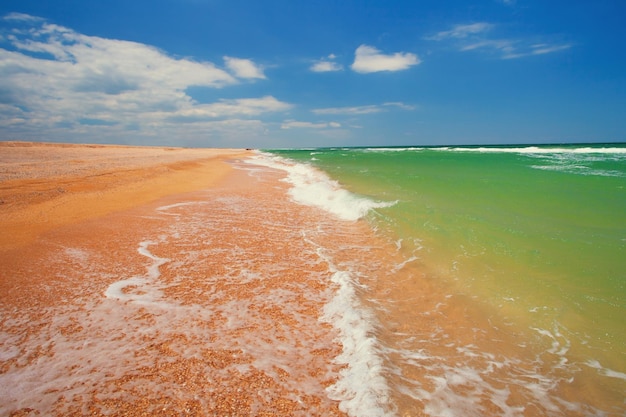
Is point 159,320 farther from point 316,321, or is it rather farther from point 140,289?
point 316,321

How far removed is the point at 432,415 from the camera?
292 cm

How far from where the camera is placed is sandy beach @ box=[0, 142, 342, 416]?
3023 millimetres

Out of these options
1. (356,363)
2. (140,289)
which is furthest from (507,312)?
(140,289)

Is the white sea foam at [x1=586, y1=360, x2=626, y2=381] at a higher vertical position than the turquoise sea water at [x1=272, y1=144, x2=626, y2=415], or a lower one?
lower

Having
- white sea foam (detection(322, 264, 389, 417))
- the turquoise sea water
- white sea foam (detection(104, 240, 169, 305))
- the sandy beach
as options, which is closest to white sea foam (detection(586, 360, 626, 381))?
the turquoise sea water

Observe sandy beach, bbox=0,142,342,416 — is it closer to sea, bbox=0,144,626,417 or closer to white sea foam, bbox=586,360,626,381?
sea, bbox=0,144,626,417

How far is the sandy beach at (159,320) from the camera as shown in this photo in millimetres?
3023

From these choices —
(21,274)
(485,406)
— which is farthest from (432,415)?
(21,274)

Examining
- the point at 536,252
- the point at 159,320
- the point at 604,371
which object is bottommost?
the point at 604,371

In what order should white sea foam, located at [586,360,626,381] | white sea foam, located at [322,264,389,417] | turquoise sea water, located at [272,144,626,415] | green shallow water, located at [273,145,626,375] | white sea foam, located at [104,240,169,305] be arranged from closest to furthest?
white sea foam, located at [322,264,389,417]
turquoise sea water, located at [272,144,626,415]
white sea foam, located at [586,360,626,381]
green shallow water, located at [273,145,626,375]
white sea foam, located at [104,240,169,305]

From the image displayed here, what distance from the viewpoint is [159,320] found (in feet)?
14.3

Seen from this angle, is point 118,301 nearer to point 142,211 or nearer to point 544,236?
point 142,211

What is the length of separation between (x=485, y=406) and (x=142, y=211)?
1082cm

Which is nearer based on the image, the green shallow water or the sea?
the sea
